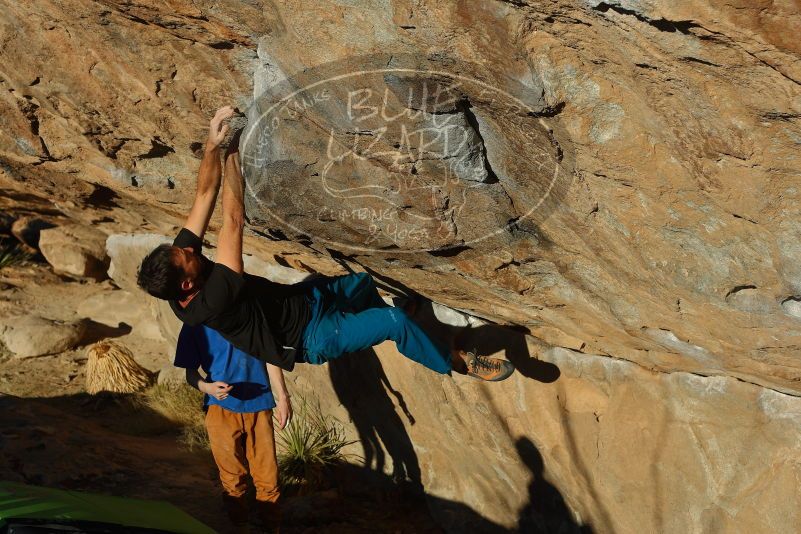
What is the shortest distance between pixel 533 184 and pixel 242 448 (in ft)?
7.82

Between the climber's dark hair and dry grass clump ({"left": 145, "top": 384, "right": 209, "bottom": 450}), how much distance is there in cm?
359

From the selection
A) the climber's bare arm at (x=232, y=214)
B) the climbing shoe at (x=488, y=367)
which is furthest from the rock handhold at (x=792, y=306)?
the climber's bare arm at (x=232, y=214)

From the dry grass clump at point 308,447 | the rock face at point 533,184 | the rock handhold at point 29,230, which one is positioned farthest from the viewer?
the rock handhold at point 29,230

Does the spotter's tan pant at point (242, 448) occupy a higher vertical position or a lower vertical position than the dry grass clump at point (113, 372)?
higher

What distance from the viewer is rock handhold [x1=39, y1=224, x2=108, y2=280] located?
802 centimetres

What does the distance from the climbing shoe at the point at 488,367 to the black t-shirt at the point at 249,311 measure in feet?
2.97

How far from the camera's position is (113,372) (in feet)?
24.0

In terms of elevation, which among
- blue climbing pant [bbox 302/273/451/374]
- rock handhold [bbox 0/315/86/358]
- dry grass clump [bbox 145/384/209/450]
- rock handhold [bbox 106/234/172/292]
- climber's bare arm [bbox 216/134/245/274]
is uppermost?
climber's bare arm [bbox 216/134/245/274]

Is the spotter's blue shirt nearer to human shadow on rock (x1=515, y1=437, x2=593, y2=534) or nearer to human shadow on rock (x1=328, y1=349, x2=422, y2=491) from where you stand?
human shadow on rock (x1=328, y1=349, x2=422, y2=491)

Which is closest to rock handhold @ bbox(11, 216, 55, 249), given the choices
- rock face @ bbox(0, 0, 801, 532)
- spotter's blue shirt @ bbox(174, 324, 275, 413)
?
rock face @ bbox(0, 0, 801, 532)

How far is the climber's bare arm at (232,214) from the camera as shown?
11.8ft

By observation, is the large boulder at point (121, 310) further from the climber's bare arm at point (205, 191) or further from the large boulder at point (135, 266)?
the climber's bare arm at point (205, 191)

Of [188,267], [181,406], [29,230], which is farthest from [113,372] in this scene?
[188,267]

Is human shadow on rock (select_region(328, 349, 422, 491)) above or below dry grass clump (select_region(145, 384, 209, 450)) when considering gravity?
above
